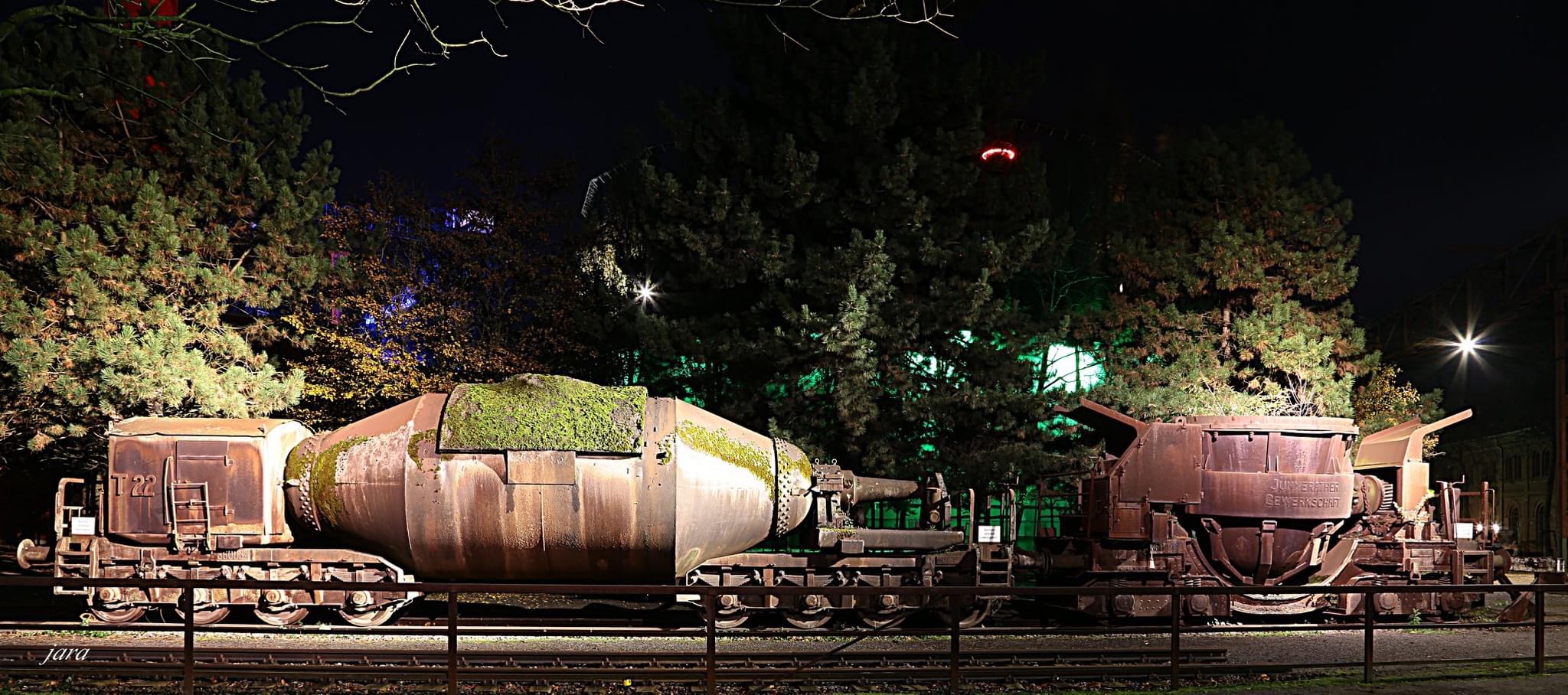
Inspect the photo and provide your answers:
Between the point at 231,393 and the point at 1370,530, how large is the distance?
65.1 feet

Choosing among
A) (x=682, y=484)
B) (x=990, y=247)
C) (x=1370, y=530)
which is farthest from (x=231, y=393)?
(x=1370, y=530)

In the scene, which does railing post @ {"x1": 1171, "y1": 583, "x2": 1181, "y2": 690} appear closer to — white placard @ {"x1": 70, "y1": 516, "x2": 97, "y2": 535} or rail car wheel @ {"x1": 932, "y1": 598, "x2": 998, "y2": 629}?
rail car wheel @ {"x1": 932, "y1": 598, "x2": 998, "y2": 629}

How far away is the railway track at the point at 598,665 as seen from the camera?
30.4 feet

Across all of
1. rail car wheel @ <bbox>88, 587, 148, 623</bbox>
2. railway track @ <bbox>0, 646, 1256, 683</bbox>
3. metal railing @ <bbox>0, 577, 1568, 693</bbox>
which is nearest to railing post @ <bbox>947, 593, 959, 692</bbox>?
metal railing @ <bbox>0, 577, 1568, 693</bbox>

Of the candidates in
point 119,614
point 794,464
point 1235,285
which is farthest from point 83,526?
point 1235,285

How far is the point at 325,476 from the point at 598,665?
4759 millimetres

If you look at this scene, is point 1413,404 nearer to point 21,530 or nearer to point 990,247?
point 990,247

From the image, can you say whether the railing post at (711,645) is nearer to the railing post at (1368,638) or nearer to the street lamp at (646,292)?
the railing post at (1368,638)

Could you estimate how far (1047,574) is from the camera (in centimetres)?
1659

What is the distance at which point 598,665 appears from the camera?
37.2 feet

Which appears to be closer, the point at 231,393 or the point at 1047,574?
the point at 1047,574

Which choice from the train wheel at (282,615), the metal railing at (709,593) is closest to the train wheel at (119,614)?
the train wheel at (282,615)

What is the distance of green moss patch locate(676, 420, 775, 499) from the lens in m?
13.4

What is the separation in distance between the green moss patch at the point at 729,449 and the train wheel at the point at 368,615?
15.0 feet
